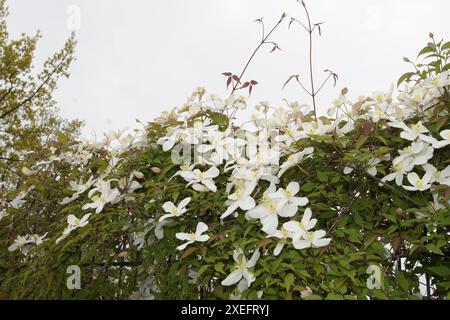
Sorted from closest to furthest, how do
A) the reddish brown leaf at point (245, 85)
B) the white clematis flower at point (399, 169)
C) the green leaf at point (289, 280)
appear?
the green leaf at point (289, 280) < the white clematis flower at point (399, 169) < the reddish brown leaf at point (245, 85)

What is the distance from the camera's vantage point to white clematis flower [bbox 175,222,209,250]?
Result: 1440 millimetres

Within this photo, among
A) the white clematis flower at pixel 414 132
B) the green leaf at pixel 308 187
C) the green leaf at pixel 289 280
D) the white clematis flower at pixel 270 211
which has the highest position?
the white clematis flower at pixel 414 132

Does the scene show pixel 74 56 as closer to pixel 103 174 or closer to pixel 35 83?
pixel 35 83

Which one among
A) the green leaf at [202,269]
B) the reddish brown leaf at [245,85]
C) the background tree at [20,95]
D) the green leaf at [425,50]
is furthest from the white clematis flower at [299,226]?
the background tree at [20,95]

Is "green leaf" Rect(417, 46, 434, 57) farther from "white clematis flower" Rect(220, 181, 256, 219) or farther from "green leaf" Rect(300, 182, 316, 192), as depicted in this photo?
"white clematis flower" Rect(220, 181, 256, 219)

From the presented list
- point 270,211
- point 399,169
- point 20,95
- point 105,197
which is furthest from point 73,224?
point 20,95

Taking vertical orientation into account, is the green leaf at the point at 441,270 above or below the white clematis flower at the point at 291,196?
below

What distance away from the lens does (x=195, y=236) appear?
1.46 metres

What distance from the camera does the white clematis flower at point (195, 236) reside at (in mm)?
1440

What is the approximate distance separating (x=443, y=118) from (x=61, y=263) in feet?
4.31

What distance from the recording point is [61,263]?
1700 mm

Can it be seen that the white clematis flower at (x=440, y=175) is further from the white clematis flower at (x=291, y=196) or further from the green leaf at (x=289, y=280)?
the green leaf at (x=289, y=280)

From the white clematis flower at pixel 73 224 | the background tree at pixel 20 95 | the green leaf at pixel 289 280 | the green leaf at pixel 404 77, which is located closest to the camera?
the green leaf at pixel 289 280
